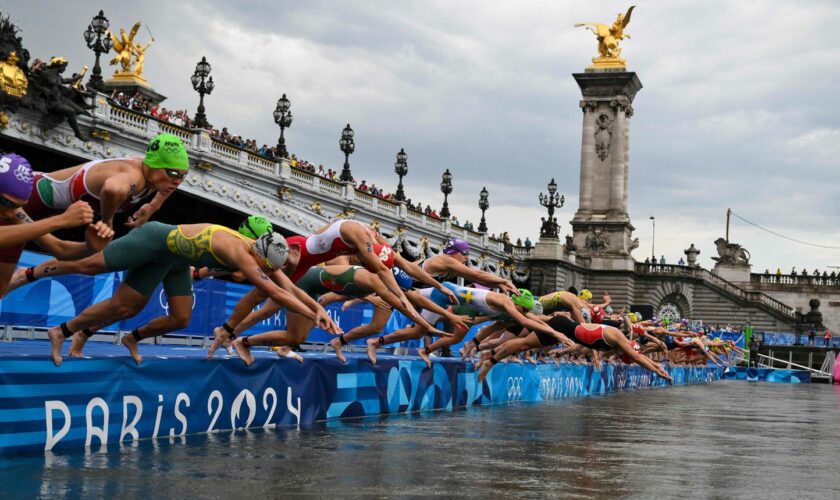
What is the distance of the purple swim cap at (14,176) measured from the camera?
8.21 meters

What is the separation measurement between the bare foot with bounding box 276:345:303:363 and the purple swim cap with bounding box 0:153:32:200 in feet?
13.2

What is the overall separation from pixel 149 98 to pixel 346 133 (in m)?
26.8

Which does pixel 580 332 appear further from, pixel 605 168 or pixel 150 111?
pixel 605 168

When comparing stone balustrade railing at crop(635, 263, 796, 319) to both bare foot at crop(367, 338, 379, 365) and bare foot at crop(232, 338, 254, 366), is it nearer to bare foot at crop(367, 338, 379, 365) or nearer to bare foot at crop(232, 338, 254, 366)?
bare foot at crop(367, 338, 379, 365)

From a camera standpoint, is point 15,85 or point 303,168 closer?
point 15,85

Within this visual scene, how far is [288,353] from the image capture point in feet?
41.0

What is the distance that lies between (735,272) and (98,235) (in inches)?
3979

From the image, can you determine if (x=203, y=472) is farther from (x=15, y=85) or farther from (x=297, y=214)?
(x=297, y=214)

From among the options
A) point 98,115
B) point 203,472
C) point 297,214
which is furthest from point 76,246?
point 297,214

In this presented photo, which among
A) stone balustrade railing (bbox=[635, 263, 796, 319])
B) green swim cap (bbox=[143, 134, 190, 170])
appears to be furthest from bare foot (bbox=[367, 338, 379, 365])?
stone balustrade railing (bbox=[635, 263, 796, 319])

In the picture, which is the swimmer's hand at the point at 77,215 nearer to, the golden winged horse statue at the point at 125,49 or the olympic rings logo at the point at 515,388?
the olympic rings logo at the point at 515,388

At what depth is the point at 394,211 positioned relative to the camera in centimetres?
6488

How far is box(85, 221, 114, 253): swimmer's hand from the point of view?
9023 millimetres

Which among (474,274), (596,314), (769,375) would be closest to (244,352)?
(474,274)
